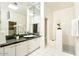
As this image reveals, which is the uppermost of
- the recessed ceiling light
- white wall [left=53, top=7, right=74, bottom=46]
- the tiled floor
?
the recessed ceiling light

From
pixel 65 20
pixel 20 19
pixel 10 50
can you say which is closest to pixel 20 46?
pixel 10 50

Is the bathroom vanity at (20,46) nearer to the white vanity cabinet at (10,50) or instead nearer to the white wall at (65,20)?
the white vanity cabinet at (10,50)

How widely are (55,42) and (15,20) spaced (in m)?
0.84

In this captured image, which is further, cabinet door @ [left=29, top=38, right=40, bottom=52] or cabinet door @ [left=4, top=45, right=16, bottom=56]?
cabinet door @ [left=29, top=38, right=40, bottom=52]

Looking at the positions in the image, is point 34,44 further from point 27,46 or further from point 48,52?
point 48,52

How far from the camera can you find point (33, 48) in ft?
5.85

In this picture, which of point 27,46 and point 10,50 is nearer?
point 10,50

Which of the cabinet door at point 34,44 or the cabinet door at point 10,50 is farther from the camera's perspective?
the cabinet door at point 34,44

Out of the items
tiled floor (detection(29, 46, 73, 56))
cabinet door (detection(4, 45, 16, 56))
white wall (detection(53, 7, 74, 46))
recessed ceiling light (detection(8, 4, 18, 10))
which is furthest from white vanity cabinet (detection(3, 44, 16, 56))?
white wall (detection(53, 7, 74, 46))

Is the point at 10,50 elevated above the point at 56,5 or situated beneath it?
situated beneath

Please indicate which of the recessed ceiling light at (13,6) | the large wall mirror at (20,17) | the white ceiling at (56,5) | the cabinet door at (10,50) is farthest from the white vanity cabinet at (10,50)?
the white ceiling at (56,5)

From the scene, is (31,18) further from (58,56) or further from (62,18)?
(58,56)

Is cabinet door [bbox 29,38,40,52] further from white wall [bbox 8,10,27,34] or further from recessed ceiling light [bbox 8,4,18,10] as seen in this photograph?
recessed ceiling light [bbox 8,4,18,10]

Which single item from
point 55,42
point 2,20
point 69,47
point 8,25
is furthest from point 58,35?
point 2,20
